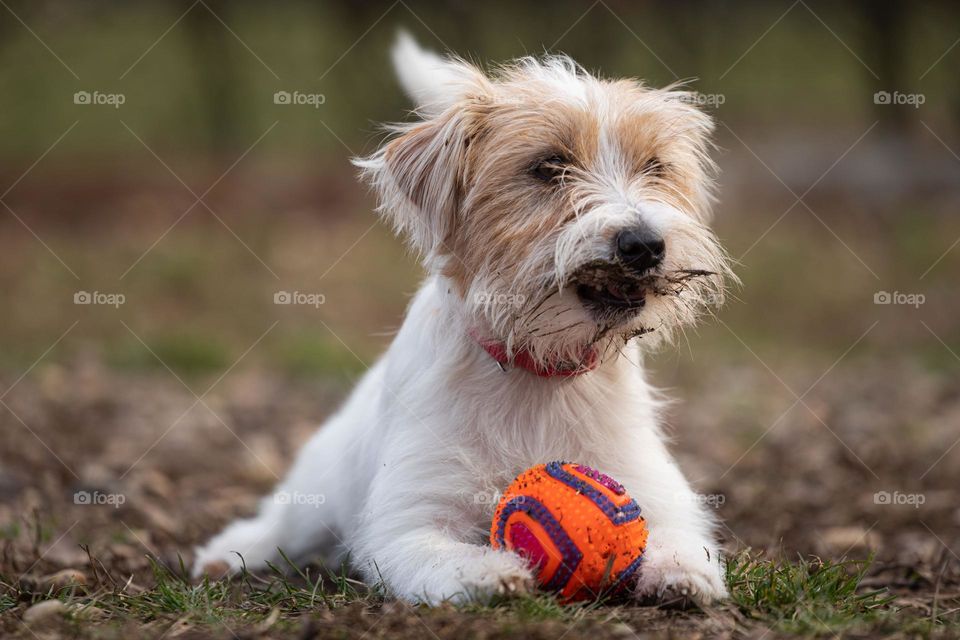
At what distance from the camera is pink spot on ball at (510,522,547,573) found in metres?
3.35

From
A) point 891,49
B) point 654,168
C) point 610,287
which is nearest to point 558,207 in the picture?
point 610,287

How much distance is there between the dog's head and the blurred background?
2.30ft

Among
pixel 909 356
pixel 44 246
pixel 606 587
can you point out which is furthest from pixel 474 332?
pixel 44 246

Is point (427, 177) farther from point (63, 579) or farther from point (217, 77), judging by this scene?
point (217, 77)

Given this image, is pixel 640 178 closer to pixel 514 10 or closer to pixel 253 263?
pixel 253 263

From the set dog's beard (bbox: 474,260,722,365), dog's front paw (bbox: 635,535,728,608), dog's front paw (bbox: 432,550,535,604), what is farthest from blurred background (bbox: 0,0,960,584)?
dog's front paw (bbox: 432,550,535,604)

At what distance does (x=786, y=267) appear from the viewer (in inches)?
548

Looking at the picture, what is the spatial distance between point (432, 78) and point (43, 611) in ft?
9.40

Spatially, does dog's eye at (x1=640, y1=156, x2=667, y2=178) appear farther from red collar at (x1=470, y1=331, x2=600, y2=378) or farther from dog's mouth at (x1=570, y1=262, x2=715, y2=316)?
red collar at (x1=470, y1=331, x2=600, y2=378)

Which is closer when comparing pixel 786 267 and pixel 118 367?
pixel 118 367

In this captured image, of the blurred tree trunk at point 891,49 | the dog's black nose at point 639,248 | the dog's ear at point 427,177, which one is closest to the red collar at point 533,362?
the dog's ear at point 427,177

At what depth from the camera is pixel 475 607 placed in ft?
10.4

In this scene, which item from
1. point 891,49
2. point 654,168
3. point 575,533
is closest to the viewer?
point 575,533

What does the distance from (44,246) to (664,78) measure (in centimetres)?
1086
